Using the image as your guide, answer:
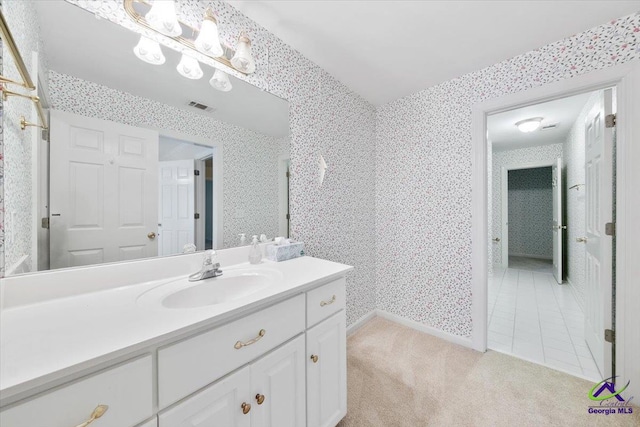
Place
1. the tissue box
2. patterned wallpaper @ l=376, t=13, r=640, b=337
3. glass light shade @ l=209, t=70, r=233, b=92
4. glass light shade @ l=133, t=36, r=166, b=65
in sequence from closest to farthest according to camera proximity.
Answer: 1. glass light shade @ l=133, t=36, r=166, b=65
2. glass light shade @ l=209, t=70, r=233, b=92
3. the tissue box
4. patterned wallpaper @ l=376, t=13, r=640, b=337

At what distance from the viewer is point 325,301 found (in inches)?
46.4

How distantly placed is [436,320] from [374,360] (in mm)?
749

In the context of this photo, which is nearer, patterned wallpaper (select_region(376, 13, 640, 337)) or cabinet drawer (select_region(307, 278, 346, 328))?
cabinet drawer (select_region(307, 278, 346, 328))

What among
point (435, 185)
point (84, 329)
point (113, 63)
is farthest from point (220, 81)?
point (435, 185)

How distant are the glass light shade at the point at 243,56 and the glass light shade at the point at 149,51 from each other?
0.35 meters

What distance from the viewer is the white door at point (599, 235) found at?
1548 millimetres

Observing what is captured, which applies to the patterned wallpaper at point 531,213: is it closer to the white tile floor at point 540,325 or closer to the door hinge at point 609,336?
the white tile floor at point 540,325

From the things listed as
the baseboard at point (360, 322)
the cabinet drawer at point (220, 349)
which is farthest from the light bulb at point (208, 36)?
the baseboard at point (360, 322)

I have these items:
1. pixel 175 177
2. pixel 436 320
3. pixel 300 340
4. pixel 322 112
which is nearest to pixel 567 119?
pixel 436 320

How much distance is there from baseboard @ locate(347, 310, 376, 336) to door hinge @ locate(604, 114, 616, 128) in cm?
233

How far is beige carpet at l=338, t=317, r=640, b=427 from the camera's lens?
1.35 metres

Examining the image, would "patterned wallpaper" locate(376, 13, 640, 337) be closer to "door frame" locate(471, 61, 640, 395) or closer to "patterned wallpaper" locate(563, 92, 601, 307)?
"door frame" locate(471, 61, 640, 395)

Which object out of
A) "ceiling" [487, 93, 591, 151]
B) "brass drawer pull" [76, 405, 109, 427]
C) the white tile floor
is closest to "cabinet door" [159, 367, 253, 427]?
→ "brass drawer pull" [76, 405, 109, 427]

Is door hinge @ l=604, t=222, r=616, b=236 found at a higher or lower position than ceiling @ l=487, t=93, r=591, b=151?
lower
